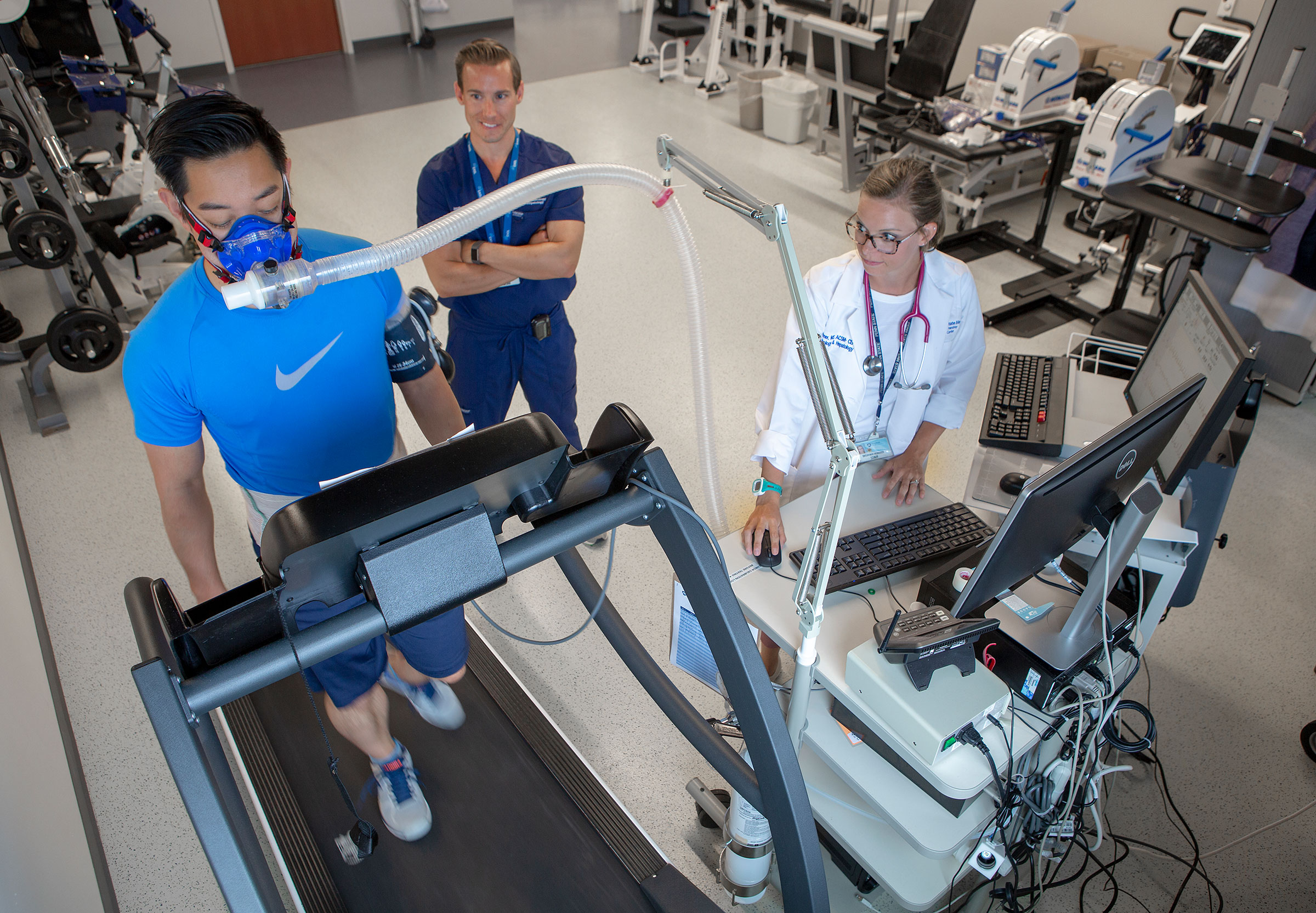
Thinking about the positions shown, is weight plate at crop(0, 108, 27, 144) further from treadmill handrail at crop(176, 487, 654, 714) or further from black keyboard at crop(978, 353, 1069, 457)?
black keyboard at crop(978, 353, 1069, 457)

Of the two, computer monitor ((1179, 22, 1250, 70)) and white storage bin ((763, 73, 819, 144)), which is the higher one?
computer monitor ((1179, 22, 1250, 70))

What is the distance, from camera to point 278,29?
25.5ft

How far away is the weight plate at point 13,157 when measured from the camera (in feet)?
9.61

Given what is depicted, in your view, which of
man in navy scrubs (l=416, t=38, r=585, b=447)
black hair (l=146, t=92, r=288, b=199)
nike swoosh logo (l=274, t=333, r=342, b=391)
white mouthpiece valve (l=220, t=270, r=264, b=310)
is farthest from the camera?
man in navy scrubs (l=416, t=38, r=585, b=447)

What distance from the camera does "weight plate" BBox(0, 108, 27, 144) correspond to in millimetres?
3008

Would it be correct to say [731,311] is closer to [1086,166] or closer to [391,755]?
[1086,166]

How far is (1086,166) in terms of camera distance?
12.4 feet

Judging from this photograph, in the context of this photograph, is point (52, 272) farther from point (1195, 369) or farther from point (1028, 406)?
point (1195, 369)

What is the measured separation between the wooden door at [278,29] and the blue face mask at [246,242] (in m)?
7.83

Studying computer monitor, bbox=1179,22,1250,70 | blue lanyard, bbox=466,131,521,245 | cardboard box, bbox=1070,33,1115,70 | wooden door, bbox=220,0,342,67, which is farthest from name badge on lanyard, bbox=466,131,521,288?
wooden door, bbox=220,0,342,67

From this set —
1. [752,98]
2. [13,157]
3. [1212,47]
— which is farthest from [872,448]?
[752,98]

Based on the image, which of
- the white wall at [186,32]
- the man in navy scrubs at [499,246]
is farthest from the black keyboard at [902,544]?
the white wall at [186,32]

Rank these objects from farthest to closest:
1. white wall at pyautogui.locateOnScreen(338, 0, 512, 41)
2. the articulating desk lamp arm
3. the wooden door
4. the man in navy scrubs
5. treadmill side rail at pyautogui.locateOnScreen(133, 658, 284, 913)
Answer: white wall at pyautogui.locateOnScreen(338, 0, 512, 41), the wooden door, the man in navy scrubs, the articulating desk lamp arm, treadmill side rail at pyautogui.locateOnScreen(133, 658, 284, 913)

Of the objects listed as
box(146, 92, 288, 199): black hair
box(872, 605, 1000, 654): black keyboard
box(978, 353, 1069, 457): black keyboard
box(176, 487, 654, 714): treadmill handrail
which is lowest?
box(978, 353, 1069, 457): black keyboard
